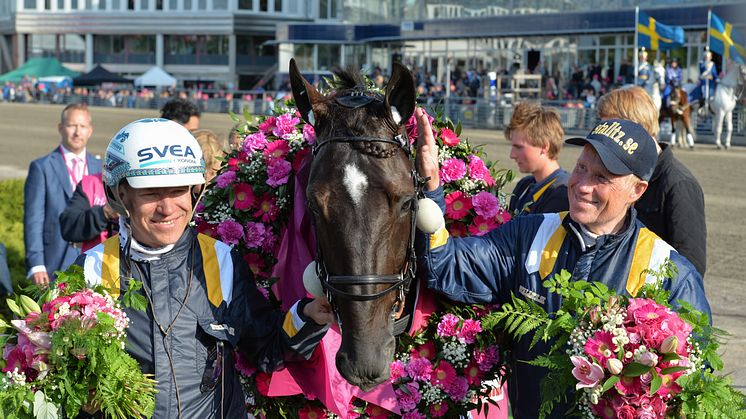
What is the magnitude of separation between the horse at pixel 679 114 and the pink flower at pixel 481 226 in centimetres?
1830

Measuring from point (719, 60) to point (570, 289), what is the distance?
31620mm

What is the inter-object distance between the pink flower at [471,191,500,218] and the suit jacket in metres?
3.75

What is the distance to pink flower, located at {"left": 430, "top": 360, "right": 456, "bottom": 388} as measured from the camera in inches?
129

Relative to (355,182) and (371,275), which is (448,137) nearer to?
(355,182)

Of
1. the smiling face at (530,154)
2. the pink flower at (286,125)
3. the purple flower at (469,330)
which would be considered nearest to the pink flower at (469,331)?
the purple flower at (469,330)

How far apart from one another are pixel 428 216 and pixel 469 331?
60 cm

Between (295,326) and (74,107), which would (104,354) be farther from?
(74,107)

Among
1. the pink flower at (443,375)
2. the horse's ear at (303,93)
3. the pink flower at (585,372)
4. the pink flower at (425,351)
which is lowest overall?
the pink flower at (443,375)

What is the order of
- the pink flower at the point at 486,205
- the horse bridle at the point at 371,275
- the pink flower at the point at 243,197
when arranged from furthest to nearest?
the pink flower at the point at 243,197 → the pink flower at the point at 486,205 → the horse bridle at the point at 371,275

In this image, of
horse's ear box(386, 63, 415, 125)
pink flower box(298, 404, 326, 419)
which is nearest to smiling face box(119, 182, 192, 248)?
horse's ear box(386, 63, 415, 125)

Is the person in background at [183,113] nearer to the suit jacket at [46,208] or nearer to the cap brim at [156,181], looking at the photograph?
the suit jacket at [46,208]

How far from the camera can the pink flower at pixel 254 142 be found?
3881 mm

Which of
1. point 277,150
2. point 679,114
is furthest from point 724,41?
point 277,150

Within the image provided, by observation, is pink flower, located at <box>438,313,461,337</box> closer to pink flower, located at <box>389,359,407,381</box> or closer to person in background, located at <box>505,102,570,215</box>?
pink flower, located at <box>389,359,407,381</box>
